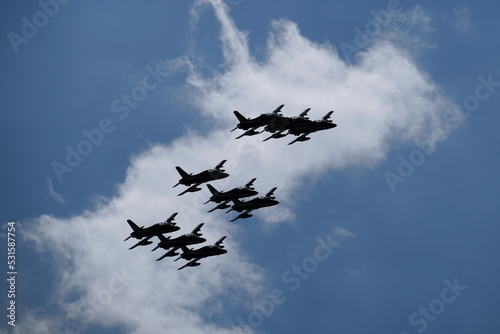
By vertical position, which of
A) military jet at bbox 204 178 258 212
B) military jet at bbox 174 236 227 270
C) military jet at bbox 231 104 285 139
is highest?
military jet at bbox 231 104 285 139

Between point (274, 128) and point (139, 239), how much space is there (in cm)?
3766

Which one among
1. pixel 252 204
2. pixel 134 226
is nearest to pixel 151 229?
pixel 134 226

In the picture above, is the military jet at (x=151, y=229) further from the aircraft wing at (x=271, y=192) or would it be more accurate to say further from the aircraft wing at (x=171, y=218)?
the aircraft wing at (x=271, y=192)

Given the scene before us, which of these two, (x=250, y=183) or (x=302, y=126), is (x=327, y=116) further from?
(x=250, y=183)

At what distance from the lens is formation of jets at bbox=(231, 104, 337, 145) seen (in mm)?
146375

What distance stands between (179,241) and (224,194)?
14.5m

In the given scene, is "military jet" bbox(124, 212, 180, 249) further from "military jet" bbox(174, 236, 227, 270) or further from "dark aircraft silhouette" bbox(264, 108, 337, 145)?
"dark aircraft silhouette" bbox(264, 108, 337, 145)

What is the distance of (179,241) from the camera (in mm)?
159375

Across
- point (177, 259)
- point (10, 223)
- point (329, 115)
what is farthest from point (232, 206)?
point (10, 223)

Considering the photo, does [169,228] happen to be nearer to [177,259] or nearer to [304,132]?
[177,259]

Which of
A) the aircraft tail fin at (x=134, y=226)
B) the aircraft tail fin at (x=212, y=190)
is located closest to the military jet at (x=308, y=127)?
the aircraft tail fin at (x=212, y=190)

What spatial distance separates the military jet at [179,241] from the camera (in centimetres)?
15850

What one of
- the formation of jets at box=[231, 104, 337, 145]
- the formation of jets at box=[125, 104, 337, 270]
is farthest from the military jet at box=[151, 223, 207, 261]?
the formation of jets at box=[231, 104, 337, 145]

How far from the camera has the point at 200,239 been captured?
15838 cm
